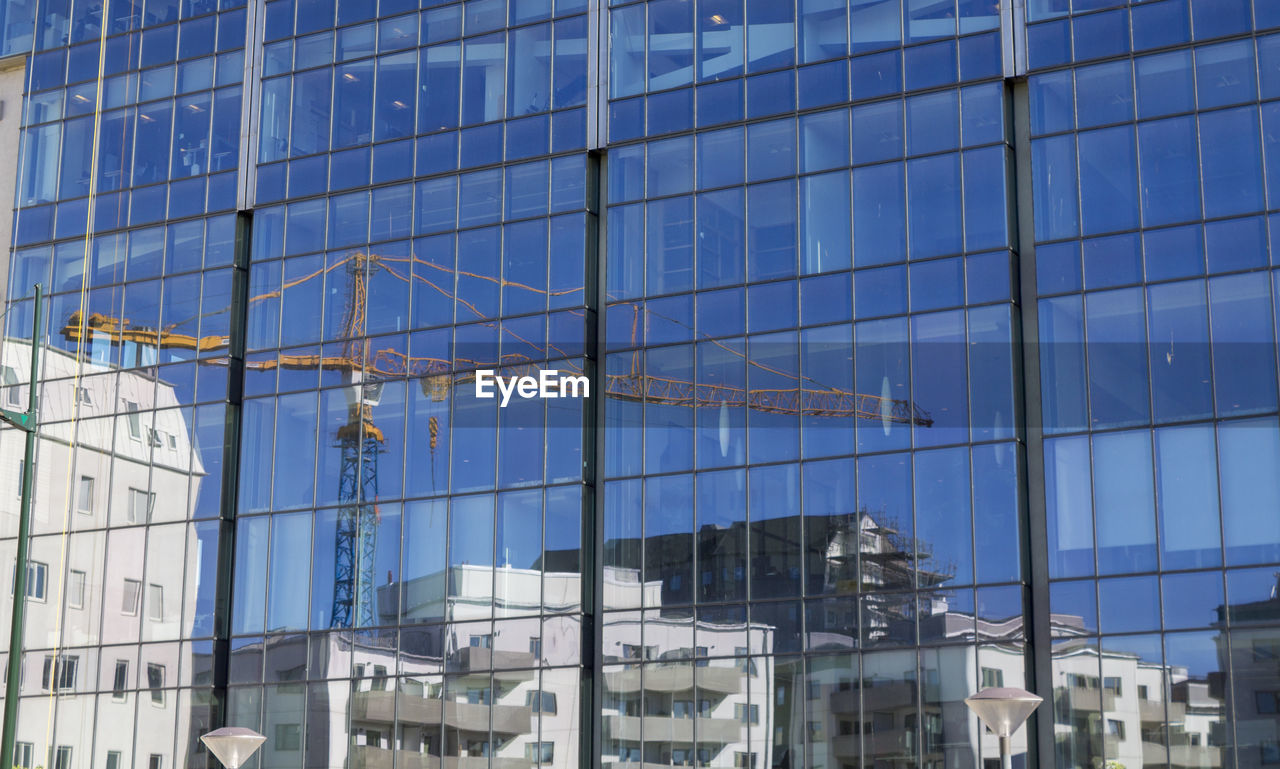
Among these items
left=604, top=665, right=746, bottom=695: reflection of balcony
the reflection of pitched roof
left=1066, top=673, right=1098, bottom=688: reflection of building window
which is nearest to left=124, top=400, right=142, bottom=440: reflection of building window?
left=604, top=665, right=746, bottom=695: reflection of balcony

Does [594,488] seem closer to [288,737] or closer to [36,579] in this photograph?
[288,737]

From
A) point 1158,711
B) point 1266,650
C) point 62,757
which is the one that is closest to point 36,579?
point 62,757

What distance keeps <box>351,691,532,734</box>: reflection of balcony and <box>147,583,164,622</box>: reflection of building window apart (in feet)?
22.7

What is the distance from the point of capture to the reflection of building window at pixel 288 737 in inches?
1665

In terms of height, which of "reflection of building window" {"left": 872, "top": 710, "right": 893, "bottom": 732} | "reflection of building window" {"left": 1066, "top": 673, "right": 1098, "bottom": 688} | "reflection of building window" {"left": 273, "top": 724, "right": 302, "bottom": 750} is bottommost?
"reflection of building window" {"left": 273, "top": 724, "right": 302, "bottom": 750}

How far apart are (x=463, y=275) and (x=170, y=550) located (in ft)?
37.2

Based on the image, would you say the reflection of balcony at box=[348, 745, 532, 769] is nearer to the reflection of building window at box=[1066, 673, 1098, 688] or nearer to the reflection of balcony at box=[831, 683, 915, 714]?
the reflection of balcony at box=[831, 683, 915, 714]

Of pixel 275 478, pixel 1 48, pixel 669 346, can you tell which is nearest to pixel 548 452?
pixel 669 346

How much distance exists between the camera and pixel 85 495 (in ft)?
155

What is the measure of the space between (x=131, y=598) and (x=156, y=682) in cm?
254

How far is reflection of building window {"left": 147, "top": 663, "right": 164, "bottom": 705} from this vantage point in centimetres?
4453

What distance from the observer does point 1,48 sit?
5253 centimetres

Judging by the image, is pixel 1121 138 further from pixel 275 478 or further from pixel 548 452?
pixel 275 478

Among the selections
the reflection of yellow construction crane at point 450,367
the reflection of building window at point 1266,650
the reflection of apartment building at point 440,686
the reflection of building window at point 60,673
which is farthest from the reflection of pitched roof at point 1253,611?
the reflection of building window at point 60,673
